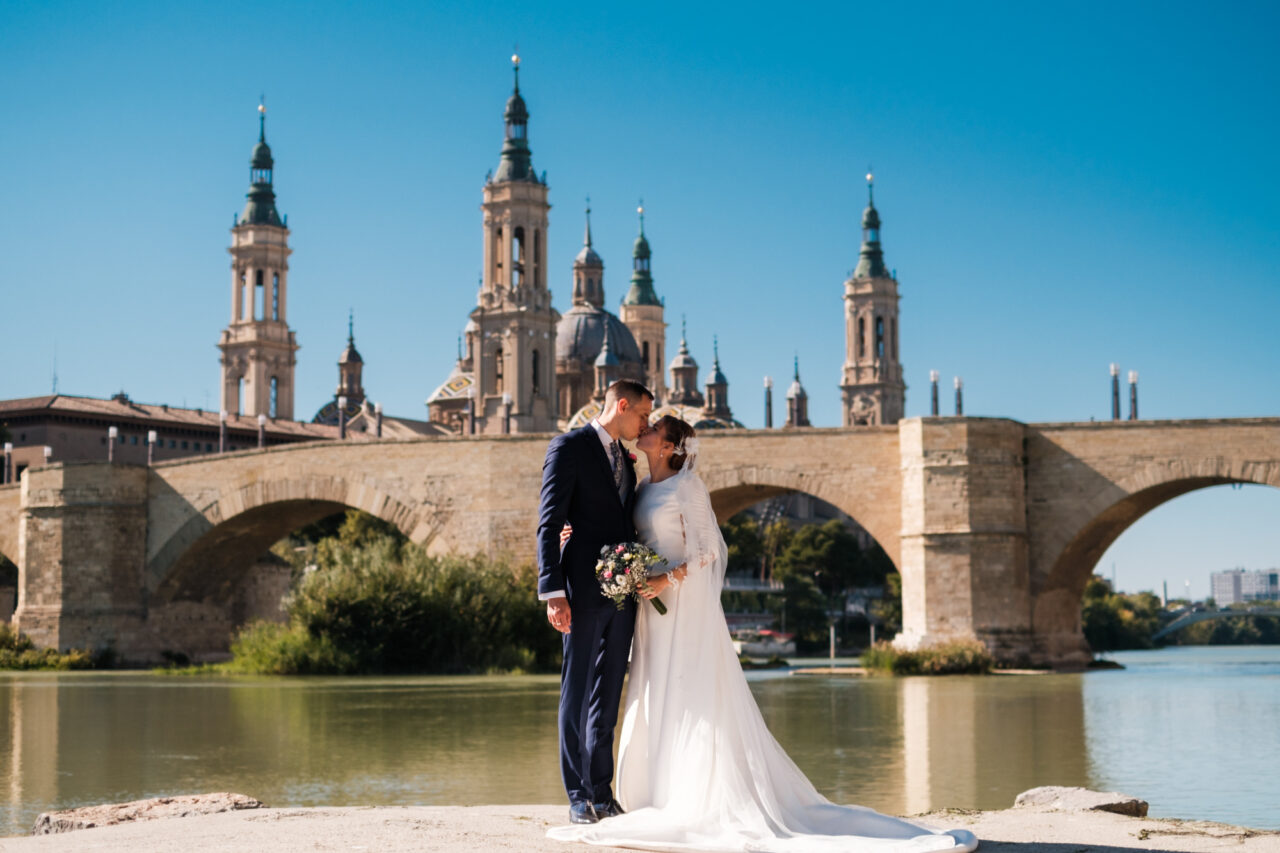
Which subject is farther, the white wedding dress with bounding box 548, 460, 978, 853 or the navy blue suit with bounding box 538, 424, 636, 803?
the navy blue suit with bounding box 538, 424, 636, 803

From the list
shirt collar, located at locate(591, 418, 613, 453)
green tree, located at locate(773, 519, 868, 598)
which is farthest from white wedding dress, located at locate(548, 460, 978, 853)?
green tree, located at locate(773, 519, 868, 598)

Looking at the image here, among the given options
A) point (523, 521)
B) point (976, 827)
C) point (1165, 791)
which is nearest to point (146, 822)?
point (976, 827)

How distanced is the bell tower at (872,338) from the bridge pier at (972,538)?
5544cm

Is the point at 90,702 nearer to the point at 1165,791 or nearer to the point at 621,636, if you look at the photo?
the point at 1165,791

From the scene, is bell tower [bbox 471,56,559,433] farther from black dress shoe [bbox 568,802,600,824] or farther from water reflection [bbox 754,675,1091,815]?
black dress shoe [bbox 568,802,600,824]

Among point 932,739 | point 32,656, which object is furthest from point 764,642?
point 932,739

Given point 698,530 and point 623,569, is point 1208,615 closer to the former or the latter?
point 698,530

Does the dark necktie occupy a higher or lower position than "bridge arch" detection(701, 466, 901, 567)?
lower

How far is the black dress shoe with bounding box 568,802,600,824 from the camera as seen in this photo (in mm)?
6387

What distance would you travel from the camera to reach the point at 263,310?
7700 centimetres

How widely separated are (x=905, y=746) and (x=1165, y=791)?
359 cm

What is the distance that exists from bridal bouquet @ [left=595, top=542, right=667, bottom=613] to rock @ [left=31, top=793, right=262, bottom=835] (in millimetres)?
2004

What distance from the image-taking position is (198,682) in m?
26.7

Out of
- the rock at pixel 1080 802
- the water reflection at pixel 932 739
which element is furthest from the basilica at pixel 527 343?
the rock at pixel 1080 802
